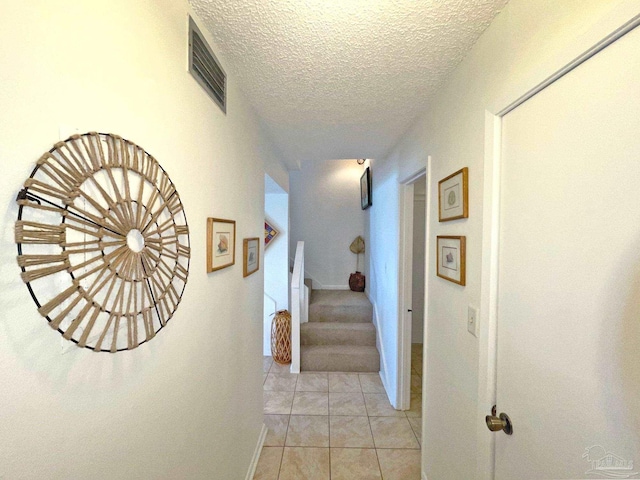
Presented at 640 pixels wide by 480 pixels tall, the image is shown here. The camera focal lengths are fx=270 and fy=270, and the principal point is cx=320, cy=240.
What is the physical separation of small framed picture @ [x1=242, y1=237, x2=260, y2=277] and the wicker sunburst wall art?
2.36 feet

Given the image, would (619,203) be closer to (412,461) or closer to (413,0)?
(413,0)

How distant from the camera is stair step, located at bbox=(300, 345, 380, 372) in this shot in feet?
9.96

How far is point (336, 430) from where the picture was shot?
7.09 feet

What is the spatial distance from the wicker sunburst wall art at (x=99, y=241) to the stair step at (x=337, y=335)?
2646 millimetres

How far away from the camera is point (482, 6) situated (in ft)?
3.06

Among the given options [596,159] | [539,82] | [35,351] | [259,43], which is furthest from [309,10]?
[35,351]

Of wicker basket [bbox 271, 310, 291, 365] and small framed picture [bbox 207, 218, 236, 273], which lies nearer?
small framed picture [bbox 207, 218, 236, 273]

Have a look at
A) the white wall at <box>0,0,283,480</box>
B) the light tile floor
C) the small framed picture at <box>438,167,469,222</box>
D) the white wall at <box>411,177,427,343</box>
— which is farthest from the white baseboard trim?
the white wall at <box>411,177,427,343</box>

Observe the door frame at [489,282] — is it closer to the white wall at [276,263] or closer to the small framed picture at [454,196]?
the small framed picture at [454,196]

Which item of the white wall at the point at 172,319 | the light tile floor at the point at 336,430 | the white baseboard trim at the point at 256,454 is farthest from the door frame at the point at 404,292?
the white wall at the point at 172,319

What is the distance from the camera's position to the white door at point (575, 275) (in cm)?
58

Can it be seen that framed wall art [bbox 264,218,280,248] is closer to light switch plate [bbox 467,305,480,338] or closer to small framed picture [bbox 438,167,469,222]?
small framed picture [bbox 438,167,469,222]

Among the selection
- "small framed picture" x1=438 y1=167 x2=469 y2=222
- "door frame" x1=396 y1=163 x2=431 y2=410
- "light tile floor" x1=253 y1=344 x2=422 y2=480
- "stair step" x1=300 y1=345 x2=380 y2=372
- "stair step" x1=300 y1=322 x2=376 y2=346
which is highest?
"small framed picture" x1=438 y1=167 x2=469 y2=222

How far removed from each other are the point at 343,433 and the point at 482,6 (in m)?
2.65
